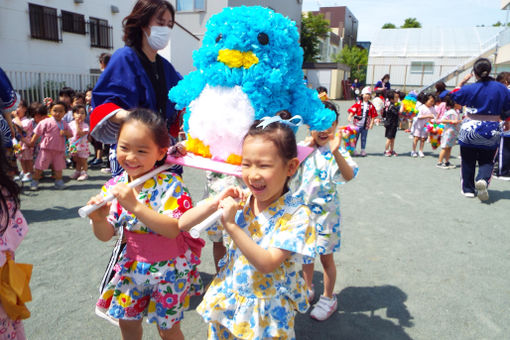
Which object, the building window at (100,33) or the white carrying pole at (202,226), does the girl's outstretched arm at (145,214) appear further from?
the building window at (100,33)

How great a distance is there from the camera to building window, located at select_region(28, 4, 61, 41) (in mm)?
14219

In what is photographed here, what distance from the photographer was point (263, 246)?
1653 millimetres

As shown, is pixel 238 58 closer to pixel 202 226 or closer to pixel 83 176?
pixel 202 226

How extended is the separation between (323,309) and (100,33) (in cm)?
1791

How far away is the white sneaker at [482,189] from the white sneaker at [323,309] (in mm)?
4225

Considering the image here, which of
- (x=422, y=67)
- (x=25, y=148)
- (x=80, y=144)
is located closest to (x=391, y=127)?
(x=80, y=144)

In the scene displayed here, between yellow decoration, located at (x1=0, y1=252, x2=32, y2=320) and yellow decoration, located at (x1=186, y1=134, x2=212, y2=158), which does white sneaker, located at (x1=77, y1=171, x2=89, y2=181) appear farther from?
yellow decoration, located at (x1=0, y1=252, x2=32, y2=320)

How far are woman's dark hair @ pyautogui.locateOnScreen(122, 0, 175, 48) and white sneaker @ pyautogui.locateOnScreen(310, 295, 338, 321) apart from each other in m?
2.27

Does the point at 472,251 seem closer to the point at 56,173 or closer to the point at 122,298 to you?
the point at 122,298

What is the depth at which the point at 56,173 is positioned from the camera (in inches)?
246

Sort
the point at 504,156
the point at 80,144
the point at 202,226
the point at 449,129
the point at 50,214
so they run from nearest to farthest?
the point at 202,226
the point at 50,214
the point at 80,144
the point at 504,156
the point at 449,129

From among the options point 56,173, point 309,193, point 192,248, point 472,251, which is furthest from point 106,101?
point 56,173

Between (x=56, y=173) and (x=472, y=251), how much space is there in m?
6.28

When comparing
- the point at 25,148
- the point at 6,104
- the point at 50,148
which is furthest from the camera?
the point at 25,148
